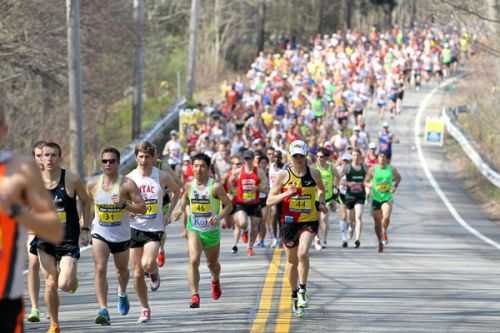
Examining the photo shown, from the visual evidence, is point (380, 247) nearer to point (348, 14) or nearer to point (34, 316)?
point (34, 316)

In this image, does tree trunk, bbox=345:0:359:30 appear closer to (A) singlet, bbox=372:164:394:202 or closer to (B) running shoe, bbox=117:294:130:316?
(A) singlet, bbox=372:164:394:202

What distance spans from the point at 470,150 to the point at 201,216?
25.1 metres

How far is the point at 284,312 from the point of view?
13.6m

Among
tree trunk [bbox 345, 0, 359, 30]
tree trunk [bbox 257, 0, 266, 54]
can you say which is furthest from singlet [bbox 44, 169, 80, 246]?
tree trunk [bbox 345, 0, 359, 30]

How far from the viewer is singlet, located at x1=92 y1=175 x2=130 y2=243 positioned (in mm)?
12328

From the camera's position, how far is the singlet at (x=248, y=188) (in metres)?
20.9

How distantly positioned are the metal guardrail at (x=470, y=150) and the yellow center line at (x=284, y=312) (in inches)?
671

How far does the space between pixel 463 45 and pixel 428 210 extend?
30047 mm

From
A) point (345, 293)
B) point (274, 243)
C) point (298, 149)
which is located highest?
point (298, 149)

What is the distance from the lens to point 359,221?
71.6 feet

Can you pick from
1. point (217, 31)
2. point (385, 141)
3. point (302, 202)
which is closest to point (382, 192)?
point (302, 202)

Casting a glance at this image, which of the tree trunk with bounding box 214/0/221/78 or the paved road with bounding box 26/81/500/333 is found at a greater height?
the tree trunk with bounding box 214/0/221/78

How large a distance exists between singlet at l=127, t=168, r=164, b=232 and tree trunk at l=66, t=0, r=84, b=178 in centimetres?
1158

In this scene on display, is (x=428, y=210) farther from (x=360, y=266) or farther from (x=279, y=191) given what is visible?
(x=279, y=191)
